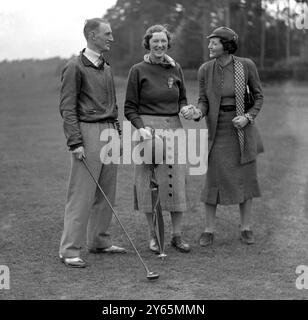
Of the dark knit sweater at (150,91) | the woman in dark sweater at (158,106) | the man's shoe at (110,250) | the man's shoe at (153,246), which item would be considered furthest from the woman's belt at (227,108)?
the man's shoe at (110,250)

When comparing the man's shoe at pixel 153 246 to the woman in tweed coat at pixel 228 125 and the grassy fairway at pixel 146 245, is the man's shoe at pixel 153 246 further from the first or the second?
the woman in tweed coat at pixel 228 125

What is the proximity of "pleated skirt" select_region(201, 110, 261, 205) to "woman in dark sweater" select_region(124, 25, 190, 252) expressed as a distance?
33 cm

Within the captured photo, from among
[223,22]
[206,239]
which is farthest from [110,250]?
[223,22]

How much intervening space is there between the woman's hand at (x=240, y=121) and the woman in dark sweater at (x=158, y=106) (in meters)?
0.45

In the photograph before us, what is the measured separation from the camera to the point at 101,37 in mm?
5371

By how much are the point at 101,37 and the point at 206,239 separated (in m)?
1.94

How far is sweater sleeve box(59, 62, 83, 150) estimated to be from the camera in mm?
5246

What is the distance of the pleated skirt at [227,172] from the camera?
19.5 feet

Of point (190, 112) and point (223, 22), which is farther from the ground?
point (223, 22)

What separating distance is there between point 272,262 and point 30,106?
1177 centimetres

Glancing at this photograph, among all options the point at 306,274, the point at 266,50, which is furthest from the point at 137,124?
the point at 266,50

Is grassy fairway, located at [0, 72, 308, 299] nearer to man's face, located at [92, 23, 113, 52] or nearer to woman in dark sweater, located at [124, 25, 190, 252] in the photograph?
woman in dark sweater, located at [124, 25, 190, 252]

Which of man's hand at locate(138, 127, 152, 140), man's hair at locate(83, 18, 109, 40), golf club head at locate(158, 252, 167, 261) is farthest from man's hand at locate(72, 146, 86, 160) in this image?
golf club head at locate(158, 252, 167, 261)

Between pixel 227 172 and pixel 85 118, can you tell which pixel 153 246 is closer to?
pixel 227 172
